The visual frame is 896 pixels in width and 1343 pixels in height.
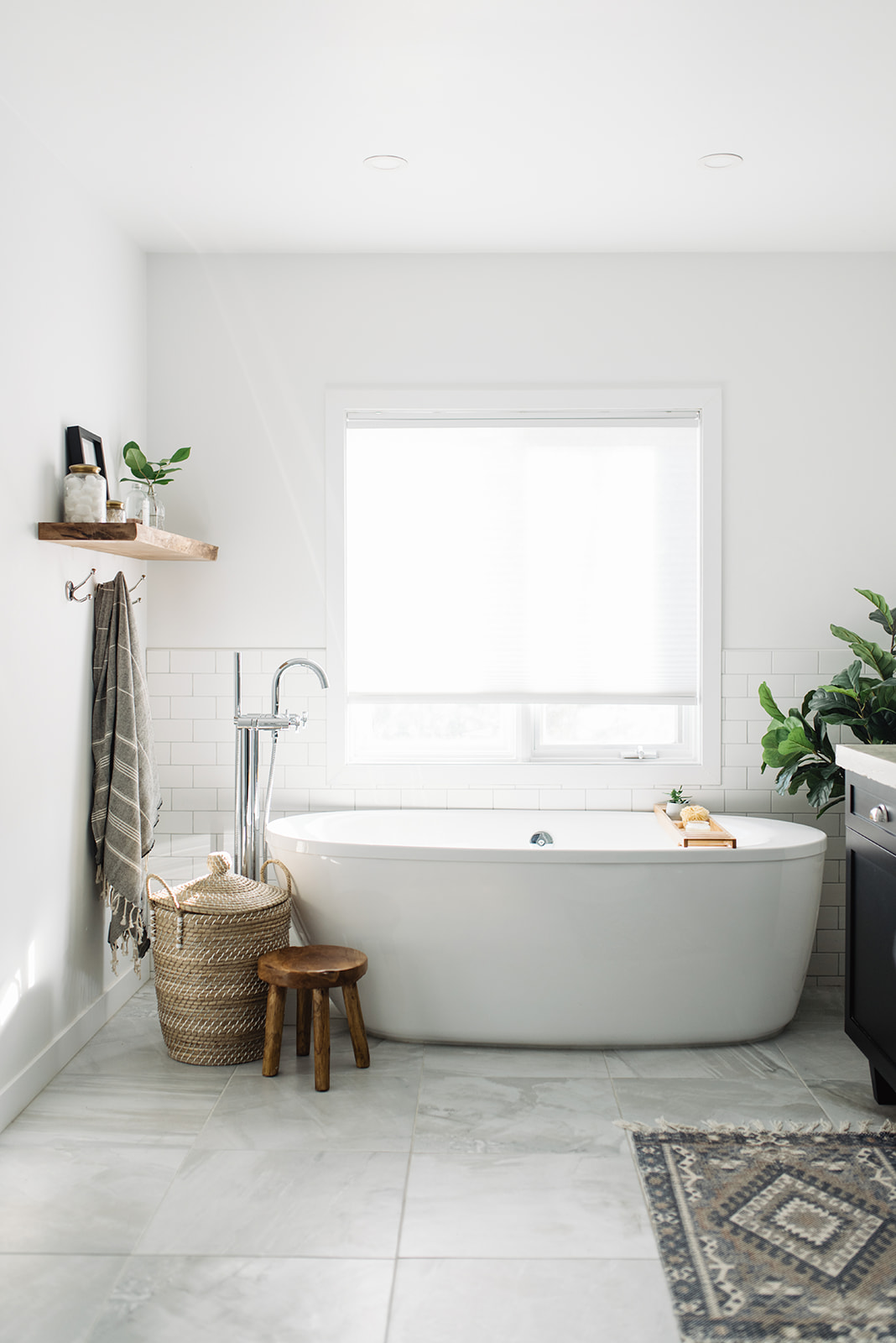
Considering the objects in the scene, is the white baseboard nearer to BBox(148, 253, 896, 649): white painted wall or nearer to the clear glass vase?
BBox(148, 253, 896, 649): white painted wall

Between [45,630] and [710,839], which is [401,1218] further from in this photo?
[45,630]

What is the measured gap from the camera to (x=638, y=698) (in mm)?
3854

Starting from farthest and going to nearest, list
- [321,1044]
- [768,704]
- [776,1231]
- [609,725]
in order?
[609,725]
[768,704]
[321,1044]
[776,1231]

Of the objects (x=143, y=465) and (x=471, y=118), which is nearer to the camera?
(x=471, y=118)

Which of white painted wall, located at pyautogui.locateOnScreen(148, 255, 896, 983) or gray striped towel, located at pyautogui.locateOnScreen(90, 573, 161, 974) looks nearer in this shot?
gray striped towel, located at pyautogui.locateOnScreen(90, 573, 161, 974)

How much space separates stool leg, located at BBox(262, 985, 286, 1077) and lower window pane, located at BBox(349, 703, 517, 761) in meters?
1.18

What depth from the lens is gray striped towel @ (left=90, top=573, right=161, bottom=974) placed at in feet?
10.5

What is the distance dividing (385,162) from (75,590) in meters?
1.58

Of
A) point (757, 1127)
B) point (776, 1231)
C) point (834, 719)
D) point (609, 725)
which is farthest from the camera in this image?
point (609, 725)

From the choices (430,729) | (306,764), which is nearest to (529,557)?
(430,729)

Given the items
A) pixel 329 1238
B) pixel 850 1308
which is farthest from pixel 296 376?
pixel 850 1308

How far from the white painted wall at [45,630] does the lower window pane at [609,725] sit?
5.67 feet

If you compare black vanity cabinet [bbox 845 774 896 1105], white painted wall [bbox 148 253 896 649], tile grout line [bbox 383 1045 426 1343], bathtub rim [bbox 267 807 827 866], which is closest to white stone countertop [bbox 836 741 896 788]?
black vanity cabinet [bbox 845 774 896 1105]

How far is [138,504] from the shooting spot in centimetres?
341
